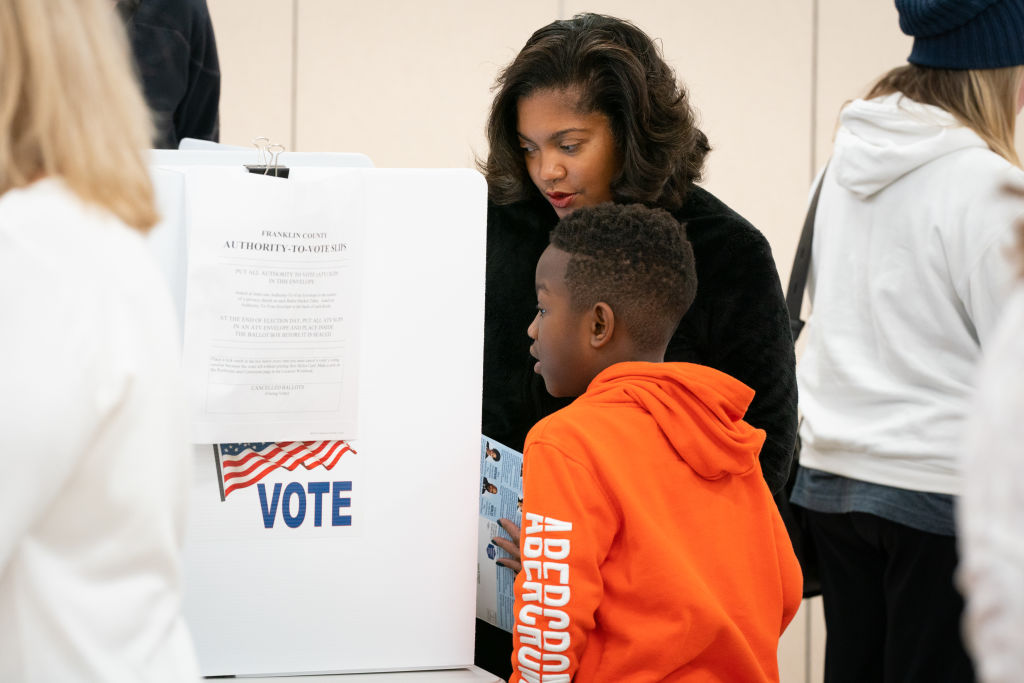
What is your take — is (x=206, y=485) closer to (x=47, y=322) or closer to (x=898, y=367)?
(x=47, y=322)

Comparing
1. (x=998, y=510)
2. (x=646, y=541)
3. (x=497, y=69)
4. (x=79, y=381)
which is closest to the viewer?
(x=998, y=510)

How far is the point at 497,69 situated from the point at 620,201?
157 centimetres

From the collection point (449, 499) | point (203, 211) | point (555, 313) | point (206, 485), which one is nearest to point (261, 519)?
point (206, 485)

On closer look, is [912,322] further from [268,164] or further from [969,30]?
[268,164]

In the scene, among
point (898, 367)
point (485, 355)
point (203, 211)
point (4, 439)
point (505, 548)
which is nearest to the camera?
Answer: point (4, 439)

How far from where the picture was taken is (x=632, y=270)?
1.27 metres

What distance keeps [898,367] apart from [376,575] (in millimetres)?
978

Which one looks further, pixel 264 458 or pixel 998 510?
pixel 264 458

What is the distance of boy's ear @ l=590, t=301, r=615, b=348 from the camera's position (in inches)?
49.3

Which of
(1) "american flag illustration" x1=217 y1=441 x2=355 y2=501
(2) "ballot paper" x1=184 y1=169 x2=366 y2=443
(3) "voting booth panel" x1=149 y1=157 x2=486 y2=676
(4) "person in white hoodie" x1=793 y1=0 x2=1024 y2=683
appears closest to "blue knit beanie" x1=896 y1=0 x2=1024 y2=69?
(4) "person in white hoodie" x1=793 y1=0 x2=1024 y2=683

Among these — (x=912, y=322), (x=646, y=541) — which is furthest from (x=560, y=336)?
(x=912, y=322)

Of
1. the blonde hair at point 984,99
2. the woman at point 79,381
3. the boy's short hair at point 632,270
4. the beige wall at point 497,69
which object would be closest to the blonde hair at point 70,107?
the woman at point 79,381

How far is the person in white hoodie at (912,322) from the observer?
159cm

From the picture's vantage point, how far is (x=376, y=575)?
3.65 feet
